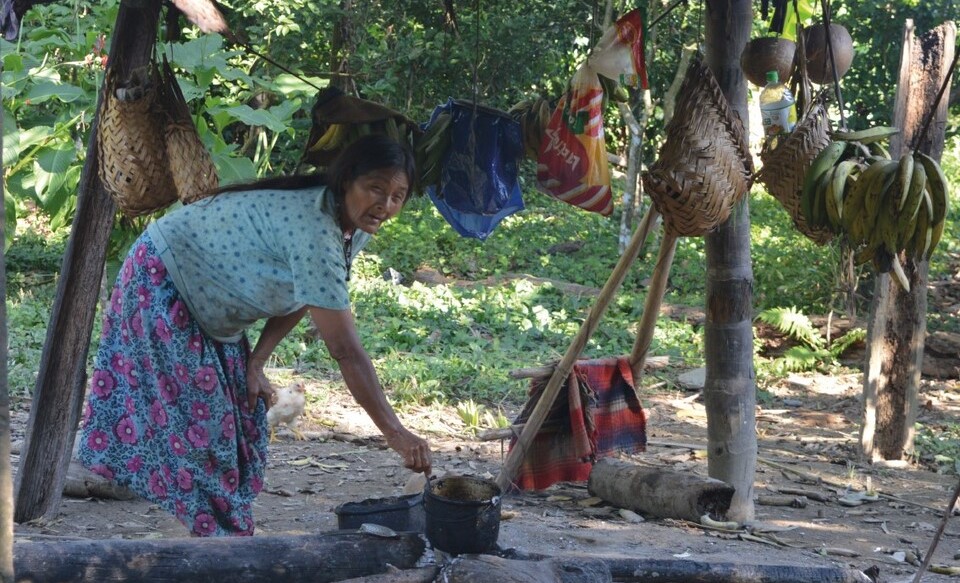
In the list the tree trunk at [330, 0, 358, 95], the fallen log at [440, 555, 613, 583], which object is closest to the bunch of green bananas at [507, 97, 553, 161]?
the fallen log at [440, 555, 613, 583]

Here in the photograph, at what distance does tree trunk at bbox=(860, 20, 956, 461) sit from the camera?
5.89 metres

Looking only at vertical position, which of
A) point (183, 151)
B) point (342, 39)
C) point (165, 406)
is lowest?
point (165, 406)

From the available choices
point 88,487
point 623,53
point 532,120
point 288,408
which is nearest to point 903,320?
point 532,120

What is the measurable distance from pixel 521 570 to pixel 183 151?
181 centimetres

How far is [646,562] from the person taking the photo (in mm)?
2811

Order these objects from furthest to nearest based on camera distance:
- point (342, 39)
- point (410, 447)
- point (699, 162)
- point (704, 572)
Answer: point (342, 39)
point (699, 162)
point (704, 572)
point (410, 447)

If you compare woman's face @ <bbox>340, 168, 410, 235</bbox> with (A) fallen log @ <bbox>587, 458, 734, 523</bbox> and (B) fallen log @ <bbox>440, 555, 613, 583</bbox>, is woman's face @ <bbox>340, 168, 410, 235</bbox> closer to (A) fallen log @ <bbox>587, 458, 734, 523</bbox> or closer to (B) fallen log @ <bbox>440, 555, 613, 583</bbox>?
(B) fallen log @ <bbox>440, 555, 613, 583</bbox>

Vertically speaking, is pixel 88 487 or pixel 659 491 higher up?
pixel 659 491

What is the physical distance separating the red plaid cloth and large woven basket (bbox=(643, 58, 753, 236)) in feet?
4.93

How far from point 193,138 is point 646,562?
1991 millimetres

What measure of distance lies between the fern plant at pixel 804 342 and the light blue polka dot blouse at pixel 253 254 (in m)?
6.41

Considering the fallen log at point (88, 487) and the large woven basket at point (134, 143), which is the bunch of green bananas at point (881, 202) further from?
the fallen log at point (88, 487)

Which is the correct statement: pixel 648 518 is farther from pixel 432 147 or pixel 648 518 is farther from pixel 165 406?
pixel 165 406

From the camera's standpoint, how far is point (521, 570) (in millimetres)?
2475
